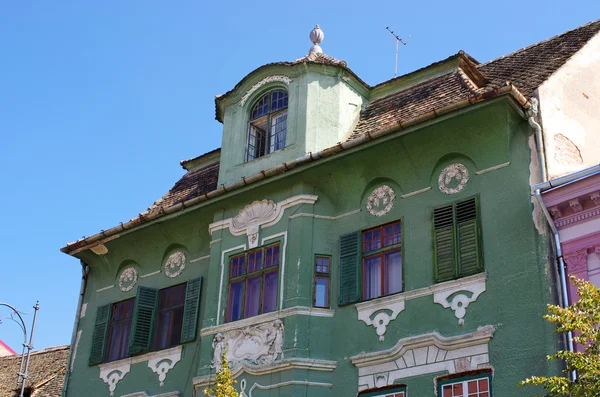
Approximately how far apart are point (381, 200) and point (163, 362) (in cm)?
589

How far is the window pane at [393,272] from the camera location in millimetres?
16188

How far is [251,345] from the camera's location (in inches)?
668

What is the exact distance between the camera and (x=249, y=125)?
65.3ft

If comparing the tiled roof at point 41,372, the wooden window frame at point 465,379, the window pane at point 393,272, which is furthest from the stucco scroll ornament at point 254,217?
Answer: the tiled roof at point 41,372

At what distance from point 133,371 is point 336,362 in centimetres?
536

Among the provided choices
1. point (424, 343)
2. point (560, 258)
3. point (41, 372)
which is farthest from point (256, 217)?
point (41, 372)

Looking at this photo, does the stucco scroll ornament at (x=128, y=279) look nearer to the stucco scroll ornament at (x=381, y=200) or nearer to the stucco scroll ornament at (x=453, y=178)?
the stucco scroll ornament at (x=381, y=200)

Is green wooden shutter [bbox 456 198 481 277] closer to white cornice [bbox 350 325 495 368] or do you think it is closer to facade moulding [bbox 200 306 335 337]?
white cornice [bbox 350 325 495 368]

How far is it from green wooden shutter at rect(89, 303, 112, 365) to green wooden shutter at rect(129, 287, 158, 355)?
3.94 feet

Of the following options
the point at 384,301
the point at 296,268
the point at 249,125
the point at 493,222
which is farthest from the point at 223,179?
the point at 493,222

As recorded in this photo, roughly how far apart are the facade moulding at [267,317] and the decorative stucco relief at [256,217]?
1.66 meters

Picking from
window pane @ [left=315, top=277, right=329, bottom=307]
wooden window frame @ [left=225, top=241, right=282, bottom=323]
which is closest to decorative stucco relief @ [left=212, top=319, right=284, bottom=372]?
wooden window frame @ [left=225, top=241, right=282, bottom=323]

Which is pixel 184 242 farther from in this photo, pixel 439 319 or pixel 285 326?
pixel 439 319

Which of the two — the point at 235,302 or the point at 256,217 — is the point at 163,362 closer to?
the point at 235,302
